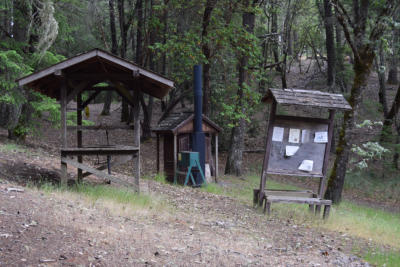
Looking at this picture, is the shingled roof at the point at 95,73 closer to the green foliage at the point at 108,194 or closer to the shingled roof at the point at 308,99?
the green foliage at the point at 108,194

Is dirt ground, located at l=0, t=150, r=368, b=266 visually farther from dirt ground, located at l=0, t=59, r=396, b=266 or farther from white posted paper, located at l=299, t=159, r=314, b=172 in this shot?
white posted paper, located at l=299, t=159, r=314, b=172

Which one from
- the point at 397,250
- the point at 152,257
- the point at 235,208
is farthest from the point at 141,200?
the point at 397,250

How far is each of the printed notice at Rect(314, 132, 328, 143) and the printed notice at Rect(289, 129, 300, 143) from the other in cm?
44

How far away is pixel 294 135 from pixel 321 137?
0.67 metres

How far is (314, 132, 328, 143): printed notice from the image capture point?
33.3 feet

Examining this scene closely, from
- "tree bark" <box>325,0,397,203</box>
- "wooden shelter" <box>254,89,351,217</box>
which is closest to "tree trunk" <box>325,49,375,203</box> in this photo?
"tree bark" <box>325,0,397,203</box>

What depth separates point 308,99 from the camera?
989 cm

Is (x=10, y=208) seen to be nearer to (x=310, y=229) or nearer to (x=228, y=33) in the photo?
(x=310, y=229)

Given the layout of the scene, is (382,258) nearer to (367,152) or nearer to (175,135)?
(367,152)

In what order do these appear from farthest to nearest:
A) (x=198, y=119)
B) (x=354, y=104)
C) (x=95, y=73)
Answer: (x=198, y=119)
(x=354, y=104)
(x=95, y=73)

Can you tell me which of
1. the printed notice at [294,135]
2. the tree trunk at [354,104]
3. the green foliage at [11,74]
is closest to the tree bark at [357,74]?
the tree trunk at [354,104]

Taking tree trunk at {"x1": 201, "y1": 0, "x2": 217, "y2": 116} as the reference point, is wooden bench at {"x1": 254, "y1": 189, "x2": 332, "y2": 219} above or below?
below

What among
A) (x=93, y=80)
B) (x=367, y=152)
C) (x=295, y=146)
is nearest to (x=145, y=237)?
(x=93, y=80)

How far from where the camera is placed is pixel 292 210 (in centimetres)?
1071
